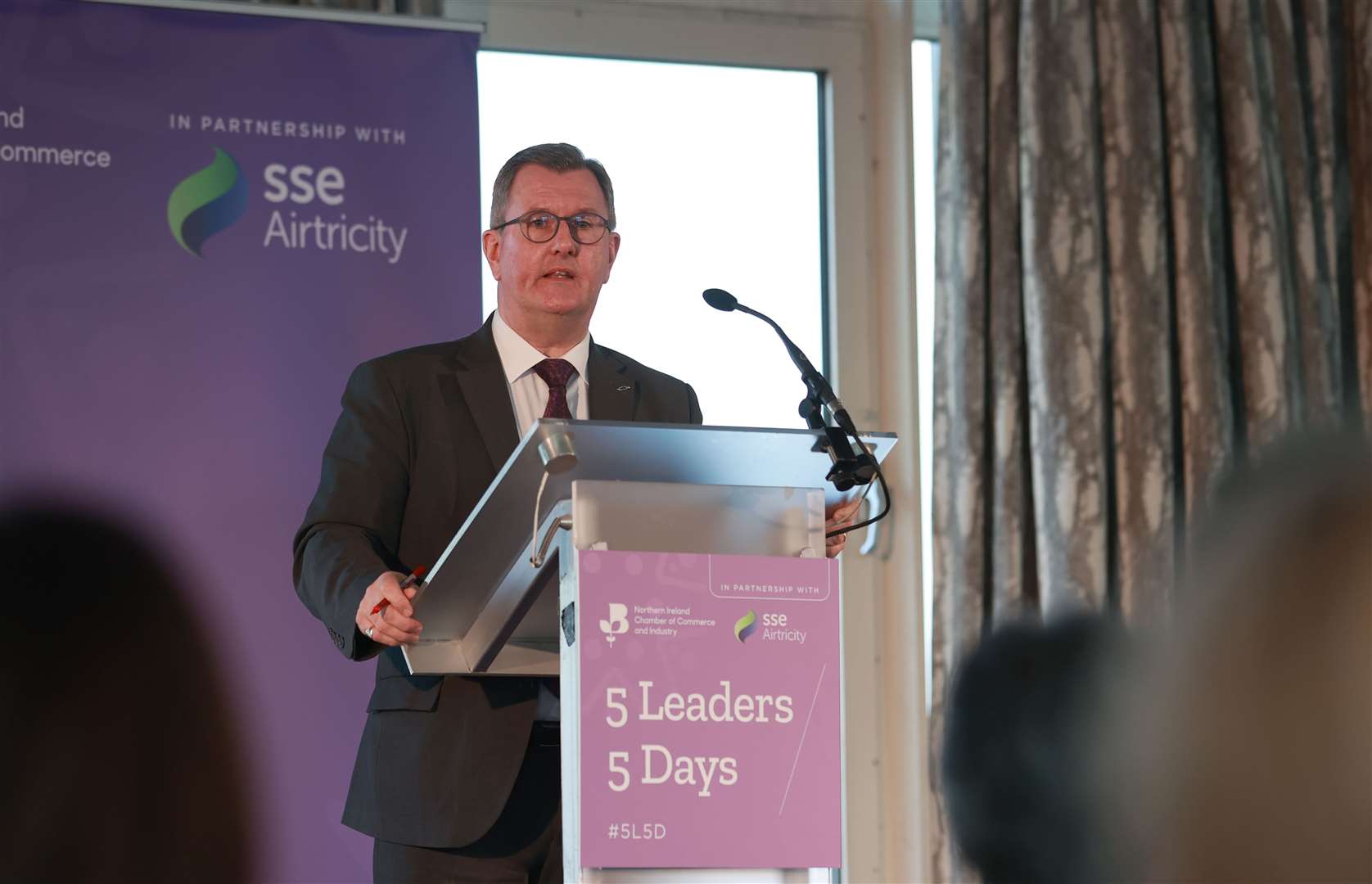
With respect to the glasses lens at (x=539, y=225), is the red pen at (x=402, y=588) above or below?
below

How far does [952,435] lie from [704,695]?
8.97ft

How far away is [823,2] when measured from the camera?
4.65 metres

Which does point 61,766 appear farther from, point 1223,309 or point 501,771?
point 1223,309

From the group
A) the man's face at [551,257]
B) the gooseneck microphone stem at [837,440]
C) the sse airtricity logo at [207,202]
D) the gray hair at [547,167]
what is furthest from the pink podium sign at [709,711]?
the sse airtricity logo at [207,202]

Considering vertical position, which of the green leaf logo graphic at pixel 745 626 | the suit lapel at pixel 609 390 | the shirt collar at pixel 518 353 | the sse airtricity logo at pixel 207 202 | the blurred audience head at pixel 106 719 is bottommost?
the blurred audience head at pixel 106 719

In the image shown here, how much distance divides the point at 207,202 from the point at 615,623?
85.5 inches

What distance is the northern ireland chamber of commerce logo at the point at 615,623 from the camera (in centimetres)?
168

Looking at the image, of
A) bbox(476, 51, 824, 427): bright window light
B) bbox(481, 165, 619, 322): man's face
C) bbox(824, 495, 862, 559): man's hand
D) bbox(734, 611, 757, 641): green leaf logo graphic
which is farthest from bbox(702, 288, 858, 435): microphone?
bbox(476, 51, 824, 427): bright window light

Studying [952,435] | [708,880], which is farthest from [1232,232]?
[708,880]

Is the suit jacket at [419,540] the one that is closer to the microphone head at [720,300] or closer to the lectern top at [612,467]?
the lectern top at [612,467]

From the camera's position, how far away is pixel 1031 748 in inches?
49.4

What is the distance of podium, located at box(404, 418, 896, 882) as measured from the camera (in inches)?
65.8

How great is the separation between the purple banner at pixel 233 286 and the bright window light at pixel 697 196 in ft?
2.21

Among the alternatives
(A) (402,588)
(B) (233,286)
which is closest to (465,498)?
(A) (402,588)
